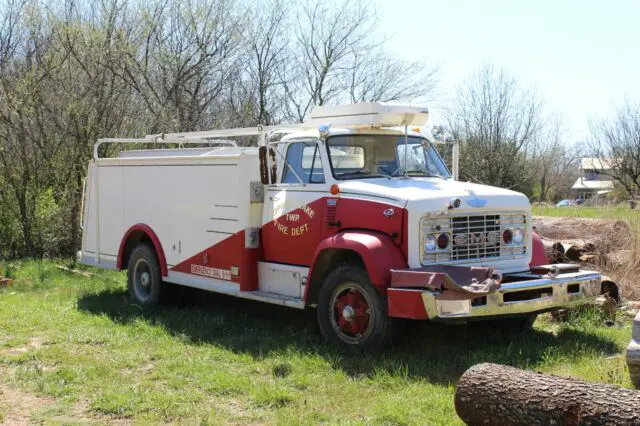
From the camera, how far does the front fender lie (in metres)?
7.03

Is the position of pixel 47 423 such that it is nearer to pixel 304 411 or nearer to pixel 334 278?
pixel 304 411

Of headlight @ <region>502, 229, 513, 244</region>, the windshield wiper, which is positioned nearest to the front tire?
the windshield wiper

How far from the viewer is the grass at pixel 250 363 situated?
5.90 m

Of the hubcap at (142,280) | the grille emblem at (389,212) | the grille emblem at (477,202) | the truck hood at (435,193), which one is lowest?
the hubcap at (142,280)

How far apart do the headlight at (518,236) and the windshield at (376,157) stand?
1.23 m

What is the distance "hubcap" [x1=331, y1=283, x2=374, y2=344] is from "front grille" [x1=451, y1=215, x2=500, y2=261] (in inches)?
38.8

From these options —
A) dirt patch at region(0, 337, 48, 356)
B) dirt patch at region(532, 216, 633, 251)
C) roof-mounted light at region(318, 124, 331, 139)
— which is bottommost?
dirt patch at region(0, 337, 48, 356)

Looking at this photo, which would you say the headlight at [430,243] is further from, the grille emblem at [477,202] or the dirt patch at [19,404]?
the dirt patch at [19,404]

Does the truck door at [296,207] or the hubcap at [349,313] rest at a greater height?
the truck door at [296,207]

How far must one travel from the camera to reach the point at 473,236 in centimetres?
759

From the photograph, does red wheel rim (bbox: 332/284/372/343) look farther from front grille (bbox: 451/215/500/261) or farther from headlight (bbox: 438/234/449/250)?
front grille (bbox: 451/215/500/261)

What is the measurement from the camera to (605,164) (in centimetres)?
4934

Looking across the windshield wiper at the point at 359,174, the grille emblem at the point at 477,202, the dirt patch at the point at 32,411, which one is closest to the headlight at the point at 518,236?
→ the grille emblem at the point at 477,202

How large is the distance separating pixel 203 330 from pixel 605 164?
45.3 m
